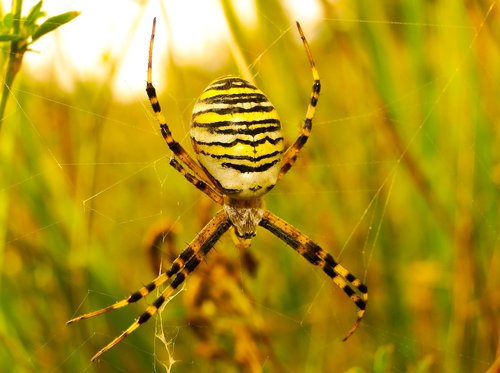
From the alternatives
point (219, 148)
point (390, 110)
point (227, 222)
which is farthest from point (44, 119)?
point (390, 110)

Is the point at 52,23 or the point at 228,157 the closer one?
the point at 52,23

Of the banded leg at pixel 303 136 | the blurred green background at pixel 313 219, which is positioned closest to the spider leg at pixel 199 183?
the blurred green background at pixel 313 219

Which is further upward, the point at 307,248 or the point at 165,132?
the point at 165,132

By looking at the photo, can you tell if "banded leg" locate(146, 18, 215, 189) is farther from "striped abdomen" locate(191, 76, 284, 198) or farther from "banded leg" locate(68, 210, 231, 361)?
"banded leg" locate(68, 210, 231, 361)

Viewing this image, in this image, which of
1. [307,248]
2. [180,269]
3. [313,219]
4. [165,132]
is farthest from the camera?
[313,219]

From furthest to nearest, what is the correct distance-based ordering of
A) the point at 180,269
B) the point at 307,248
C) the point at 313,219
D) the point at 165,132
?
the point at 313,219, the point at 307,248, the point at 180,269, the point at 165,132

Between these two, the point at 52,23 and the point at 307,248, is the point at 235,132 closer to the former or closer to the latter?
the point at 52,23

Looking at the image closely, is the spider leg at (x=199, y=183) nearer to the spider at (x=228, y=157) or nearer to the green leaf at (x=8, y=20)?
the spider at (x=228, y=157)

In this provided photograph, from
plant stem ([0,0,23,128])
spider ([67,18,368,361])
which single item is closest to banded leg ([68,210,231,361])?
spider ([67,18,368,361])

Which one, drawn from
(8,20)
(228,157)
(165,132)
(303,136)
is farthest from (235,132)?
(8,20)
